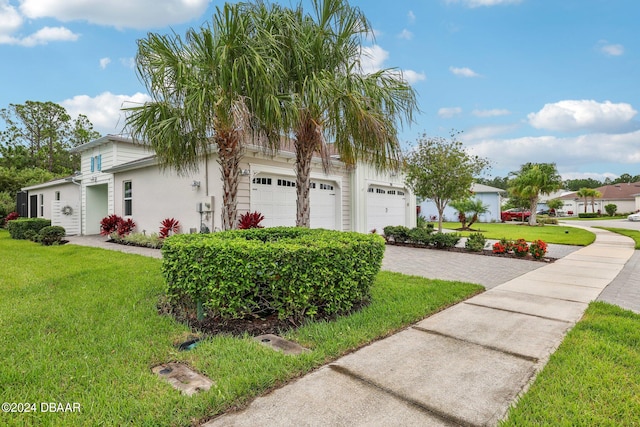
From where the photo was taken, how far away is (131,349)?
3039mm

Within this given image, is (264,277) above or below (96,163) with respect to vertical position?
below

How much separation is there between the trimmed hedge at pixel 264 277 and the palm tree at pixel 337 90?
3304mm

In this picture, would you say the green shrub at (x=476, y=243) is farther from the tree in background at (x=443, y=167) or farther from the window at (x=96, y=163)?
the window at (x=96, y=163)

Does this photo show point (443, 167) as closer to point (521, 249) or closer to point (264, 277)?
point (521, 249)

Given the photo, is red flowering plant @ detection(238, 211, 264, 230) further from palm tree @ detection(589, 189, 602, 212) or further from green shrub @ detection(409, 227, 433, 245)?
palm tree @ detection(589, 189, 602, 212)

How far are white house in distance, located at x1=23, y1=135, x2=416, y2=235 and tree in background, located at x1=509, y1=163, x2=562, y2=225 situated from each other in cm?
1457

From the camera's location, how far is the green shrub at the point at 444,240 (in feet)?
34.7

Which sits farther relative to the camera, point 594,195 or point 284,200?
point 594,195

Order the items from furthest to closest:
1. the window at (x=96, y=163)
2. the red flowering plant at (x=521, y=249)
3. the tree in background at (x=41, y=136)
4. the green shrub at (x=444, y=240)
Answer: the tree in background at (x=41, y=136) → the window at (x=96, y=163) → the green shrub at (x=444, y=240) → the red flowering plant at (x=521, y=249)

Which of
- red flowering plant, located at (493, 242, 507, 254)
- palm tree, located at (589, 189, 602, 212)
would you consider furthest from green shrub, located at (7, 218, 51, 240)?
palm tree, located at (589, 189, 602, 212)

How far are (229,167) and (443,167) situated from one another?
6.97 meters

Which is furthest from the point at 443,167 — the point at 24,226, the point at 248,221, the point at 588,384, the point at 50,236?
the point at 24,226

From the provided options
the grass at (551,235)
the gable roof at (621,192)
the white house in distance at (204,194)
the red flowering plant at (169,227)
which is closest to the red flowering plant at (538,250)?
the white house in distance at (204,194)

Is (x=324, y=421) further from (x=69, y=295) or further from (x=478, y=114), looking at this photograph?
(x=478, y=114)
